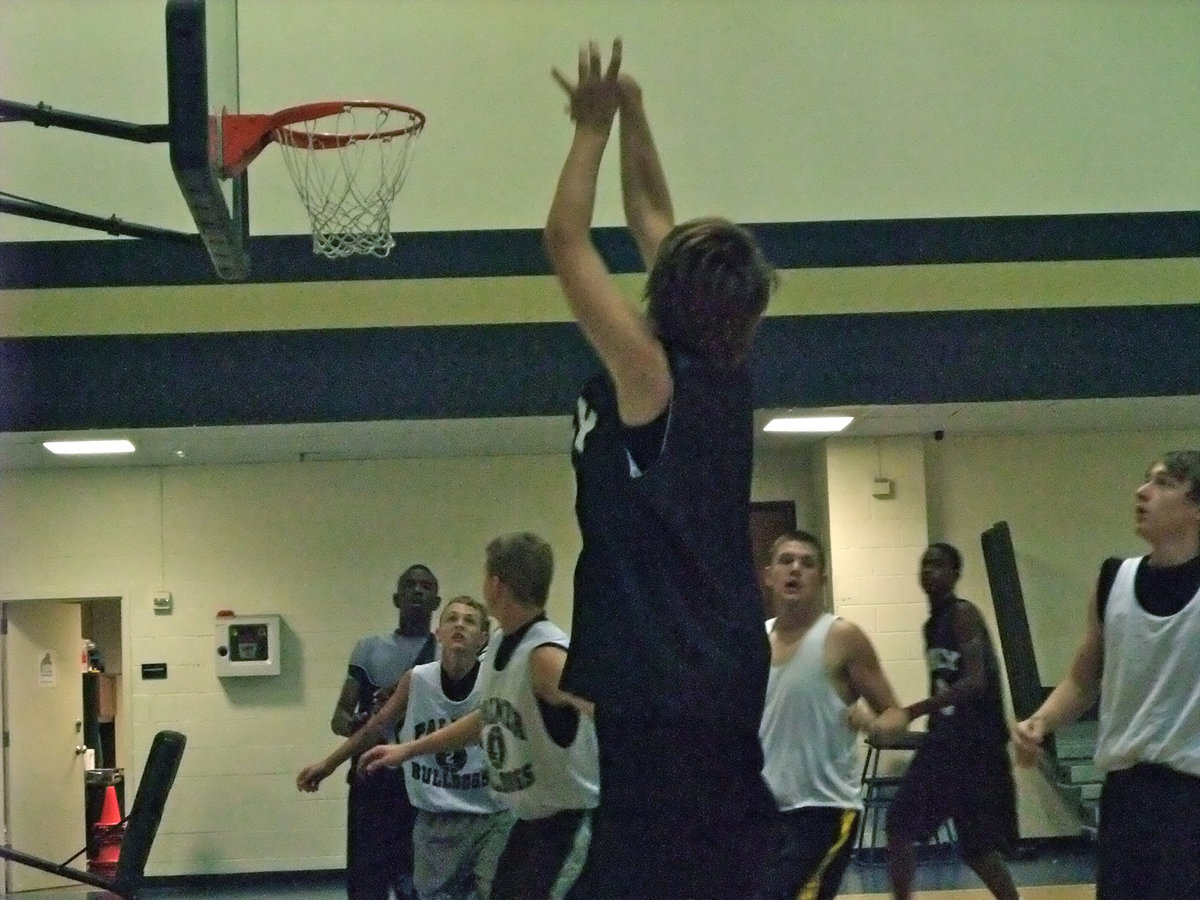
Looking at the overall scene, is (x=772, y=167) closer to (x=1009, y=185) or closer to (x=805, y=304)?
(x=805, y=304)

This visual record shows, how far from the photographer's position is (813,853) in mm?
4422

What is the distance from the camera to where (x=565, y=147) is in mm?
8641

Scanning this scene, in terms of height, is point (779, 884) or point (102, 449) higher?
point (102, 449)

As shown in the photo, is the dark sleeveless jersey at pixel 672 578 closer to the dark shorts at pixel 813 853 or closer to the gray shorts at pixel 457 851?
the dark shorts at pixel 813 853

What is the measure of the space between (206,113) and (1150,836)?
3.32 meters

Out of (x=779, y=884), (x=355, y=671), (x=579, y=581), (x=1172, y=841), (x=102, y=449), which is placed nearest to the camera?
(x=579, y=581)

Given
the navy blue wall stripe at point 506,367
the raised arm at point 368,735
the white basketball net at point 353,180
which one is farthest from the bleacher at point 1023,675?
the raised arm at point 368,735

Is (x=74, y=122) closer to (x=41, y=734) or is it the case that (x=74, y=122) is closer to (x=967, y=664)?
(x=967, y=664)

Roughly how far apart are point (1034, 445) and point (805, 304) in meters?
3.85

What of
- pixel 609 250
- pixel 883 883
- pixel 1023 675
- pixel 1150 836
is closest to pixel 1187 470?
pixel 1150 836

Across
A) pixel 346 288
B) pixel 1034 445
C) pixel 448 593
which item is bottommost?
pixel 448 593

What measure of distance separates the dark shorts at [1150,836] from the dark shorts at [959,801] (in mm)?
2628

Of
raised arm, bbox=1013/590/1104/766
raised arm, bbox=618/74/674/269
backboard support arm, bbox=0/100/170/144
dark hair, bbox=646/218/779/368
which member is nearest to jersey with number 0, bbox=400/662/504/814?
raised arm, bbox=1013/590/1104/766

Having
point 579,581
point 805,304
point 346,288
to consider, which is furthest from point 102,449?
point 579,581
